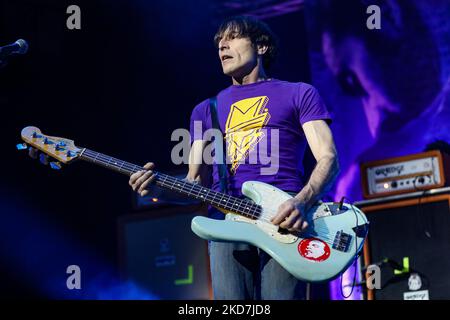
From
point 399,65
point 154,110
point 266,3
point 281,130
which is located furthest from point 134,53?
A: point 281,130

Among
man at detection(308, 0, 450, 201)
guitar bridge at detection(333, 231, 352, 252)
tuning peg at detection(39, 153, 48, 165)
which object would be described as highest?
man at detection(308, 0, 450, 201)

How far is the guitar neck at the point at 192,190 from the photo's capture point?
2.96 meters

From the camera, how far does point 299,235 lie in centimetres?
290

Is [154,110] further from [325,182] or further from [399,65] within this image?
[325,182]

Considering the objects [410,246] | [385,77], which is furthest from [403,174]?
[385,77]

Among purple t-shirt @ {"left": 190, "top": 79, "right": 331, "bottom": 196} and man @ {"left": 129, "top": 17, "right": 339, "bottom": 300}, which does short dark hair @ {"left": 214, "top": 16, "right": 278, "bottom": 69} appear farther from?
purple t-shirt @ {"left": 190, "top": 79, "right": 331, "bottom": 196}

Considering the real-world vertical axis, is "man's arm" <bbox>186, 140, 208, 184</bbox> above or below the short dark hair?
below

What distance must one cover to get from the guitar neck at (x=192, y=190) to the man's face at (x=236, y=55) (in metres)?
0.55

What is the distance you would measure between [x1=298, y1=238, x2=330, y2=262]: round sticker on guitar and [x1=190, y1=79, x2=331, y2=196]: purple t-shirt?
0.77ft

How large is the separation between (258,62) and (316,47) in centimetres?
275

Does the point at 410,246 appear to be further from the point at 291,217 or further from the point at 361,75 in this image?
the point at 291,217

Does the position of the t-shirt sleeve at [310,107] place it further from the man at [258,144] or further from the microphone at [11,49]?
the microphone at [11,49]

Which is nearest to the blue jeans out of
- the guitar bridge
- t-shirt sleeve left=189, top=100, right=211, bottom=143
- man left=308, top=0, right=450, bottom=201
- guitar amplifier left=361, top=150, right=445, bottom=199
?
the guitar bridge

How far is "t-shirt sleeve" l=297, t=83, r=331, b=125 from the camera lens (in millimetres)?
3064
